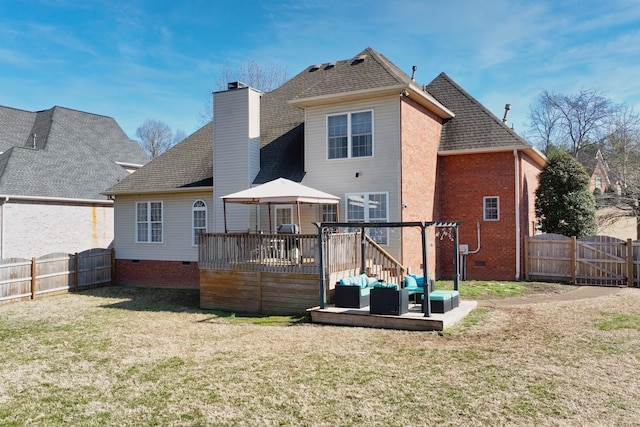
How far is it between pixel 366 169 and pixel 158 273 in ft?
31.5

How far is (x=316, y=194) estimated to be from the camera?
1363 cm

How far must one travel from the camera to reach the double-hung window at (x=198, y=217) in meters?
18.3

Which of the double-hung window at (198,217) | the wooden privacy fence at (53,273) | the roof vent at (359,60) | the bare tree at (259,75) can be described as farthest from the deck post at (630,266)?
the bare tree at (259,75)

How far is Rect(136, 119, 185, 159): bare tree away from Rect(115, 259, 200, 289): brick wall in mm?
42465

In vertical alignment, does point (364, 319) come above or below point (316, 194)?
below

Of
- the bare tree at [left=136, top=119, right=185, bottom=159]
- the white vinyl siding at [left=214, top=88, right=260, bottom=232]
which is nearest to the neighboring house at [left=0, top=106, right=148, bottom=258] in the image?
the white vinyl siding at [left=214, top=88, right=260, bottom=232]

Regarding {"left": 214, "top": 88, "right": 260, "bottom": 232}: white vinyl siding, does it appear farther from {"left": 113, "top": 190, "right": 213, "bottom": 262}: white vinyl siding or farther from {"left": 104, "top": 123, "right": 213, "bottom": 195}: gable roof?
{"left": 113, "top": 190, "right": 213, "bottom": 262}: white vinyl siding

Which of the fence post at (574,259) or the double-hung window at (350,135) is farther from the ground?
the double-hung window at (350,135)

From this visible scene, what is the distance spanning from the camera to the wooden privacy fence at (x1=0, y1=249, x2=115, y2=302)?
50.9ft

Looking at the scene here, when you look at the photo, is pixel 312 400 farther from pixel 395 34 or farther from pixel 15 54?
pixel 15 54

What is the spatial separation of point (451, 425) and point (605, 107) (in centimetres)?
3532

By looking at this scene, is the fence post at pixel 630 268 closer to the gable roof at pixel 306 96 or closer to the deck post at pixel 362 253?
the gable roof at pixel 306 96

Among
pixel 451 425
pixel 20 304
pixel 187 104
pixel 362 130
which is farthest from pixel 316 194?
pixel 187 104

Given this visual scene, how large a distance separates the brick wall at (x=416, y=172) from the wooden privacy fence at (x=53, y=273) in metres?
12.3
